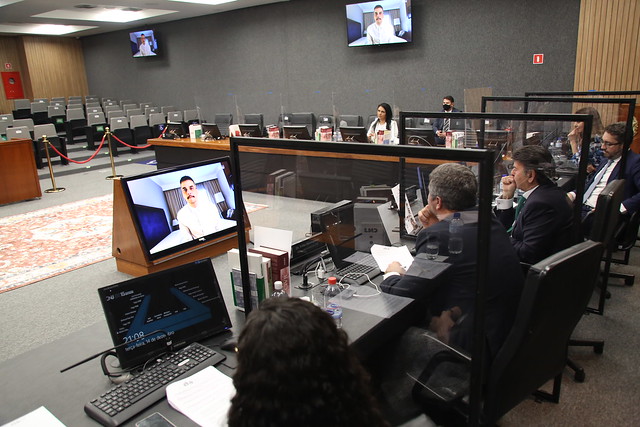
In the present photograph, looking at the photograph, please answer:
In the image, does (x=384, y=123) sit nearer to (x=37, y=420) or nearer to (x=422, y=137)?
(x=422, y=137)

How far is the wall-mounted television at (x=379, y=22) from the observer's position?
8195mm

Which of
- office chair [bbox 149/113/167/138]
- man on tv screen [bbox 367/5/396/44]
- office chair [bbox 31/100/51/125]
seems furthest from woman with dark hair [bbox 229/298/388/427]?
office chair [bbox 31/100/51/125]

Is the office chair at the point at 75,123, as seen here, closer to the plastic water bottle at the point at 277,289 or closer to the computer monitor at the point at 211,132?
the computer monitor at the point at 211,132

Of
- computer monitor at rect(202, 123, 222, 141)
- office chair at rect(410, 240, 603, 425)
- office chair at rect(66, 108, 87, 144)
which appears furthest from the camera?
office chair at rect(66, 108, 87, 144)

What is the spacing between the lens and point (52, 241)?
5.14 meters

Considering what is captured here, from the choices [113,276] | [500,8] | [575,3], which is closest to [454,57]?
Result: [500,8]

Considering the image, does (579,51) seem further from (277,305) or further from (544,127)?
(277,305)

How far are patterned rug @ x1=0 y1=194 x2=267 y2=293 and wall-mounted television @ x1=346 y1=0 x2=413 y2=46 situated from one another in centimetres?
515

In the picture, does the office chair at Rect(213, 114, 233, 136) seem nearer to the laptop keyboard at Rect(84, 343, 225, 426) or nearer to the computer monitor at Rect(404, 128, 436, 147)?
the computer monitor at Rect(404, 128, 436, 147)

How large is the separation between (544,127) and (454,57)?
16.6 feet

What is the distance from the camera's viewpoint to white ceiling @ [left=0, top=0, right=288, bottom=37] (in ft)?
30.7

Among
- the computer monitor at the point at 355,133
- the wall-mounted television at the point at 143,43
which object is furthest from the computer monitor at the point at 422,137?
the wall-mounted television at the point at 143,43

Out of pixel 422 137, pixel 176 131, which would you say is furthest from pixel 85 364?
pixel 176 131

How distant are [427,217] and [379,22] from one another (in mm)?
7358
